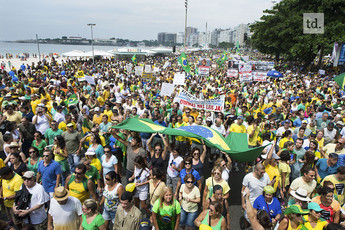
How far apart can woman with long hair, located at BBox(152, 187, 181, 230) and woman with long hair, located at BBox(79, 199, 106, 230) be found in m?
0.79

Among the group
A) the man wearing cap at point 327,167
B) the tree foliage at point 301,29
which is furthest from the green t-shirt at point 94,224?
the tree foliage at point 301,29

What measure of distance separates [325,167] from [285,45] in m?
30.2

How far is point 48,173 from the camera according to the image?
169 inches

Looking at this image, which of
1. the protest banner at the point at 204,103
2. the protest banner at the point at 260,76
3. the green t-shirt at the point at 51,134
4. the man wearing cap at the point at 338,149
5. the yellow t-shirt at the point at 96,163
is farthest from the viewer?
the protest banner at the point at 260,76

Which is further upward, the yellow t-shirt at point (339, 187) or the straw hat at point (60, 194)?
the straw hat at point (60, 194)

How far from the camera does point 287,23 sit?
29531 millimetres

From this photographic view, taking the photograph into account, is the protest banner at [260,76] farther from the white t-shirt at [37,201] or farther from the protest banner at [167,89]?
the white t-shirt at [37,201]

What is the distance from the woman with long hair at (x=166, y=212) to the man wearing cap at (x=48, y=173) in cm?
211

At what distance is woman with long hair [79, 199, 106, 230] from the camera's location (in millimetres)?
→ 3182

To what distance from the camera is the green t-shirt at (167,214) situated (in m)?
3.46

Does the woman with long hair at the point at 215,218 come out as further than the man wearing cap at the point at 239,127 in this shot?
No

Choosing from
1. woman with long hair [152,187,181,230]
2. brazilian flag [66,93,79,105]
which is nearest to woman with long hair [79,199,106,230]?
woman with long hair [152,187,181,230]

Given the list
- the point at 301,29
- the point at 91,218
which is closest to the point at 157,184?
the point at 91,218

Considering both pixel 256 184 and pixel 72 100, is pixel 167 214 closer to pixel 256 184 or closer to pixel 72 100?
pixel 256 184
